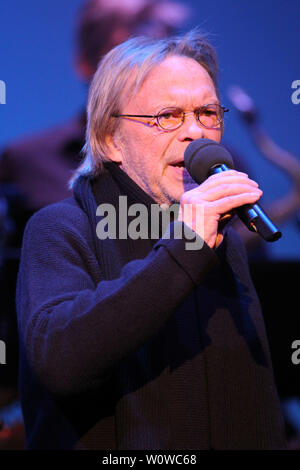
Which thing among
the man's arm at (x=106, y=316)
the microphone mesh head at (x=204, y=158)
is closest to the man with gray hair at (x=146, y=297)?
the man's arm at (x=106, y=316)

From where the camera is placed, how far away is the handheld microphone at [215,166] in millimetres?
873

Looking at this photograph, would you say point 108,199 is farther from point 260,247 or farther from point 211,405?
point 260,247

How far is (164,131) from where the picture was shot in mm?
1266

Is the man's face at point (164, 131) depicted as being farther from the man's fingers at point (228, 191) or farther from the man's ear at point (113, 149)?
the man's fingers at point (228, 191)

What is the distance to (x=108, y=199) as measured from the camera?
1.27 metres

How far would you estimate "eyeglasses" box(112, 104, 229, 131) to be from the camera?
1267 millimetres

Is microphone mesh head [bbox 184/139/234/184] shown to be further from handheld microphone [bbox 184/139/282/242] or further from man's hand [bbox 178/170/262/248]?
man's hand [bbox 178/170/262/248]

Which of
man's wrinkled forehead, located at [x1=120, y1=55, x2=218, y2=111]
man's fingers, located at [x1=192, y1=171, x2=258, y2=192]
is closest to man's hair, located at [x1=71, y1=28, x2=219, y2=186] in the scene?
man's wrinkled forehead, located at [x1=120, y1=55, x2=218, y2=111]

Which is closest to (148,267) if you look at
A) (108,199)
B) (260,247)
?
(108,199)

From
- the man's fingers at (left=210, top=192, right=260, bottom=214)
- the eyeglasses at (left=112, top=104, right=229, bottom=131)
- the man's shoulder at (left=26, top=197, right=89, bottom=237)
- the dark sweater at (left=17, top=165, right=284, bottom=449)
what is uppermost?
the eyeglasses at (left=112, top=104, right=229, bottom=131)

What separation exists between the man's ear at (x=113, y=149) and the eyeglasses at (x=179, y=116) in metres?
0.11

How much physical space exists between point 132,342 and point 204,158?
0.42 m

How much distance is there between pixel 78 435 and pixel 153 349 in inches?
9.6

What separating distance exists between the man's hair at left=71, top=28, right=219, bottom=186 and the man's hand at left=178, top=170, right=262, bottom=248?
514 mm
